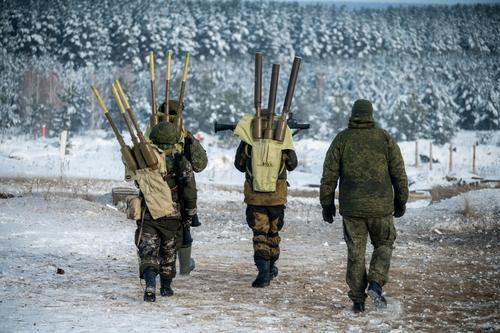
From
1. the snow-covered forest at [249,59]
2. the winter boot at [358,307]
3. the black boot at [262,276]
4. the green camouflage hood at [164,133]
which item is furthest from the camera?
the snow-covered forest at [249,59]

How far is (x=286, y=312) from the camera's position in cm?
592

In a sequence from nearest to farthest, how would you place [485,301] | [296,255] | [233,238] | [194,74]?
[485,301]
[296,255]
[233,238]
[194,74]

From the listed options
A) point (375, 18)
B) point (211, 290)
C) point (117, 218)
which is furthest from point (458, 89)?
point (211, 290)

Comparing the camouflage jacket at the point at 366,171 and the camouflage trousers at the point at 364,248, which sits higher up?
the camouflage jacket at the point at 366,171

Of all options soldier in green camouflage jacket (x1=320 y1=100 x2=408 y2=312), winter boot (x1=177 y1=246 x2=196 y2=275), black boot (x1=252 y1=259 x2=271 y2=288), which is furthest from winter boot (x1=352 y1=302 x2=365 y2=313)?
winter boot (x1=177 y1=246 x2=196 y2=275)

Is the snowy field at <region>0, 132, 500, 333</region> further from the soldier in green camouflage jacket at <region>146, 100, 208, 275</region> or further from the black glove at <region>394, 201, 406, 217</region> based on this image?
the black glove at <region>394, 201, 406, 217</region>

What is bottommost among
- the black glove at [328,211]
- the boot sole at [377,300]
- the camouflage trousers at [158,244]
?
the boot sole at [377,300]


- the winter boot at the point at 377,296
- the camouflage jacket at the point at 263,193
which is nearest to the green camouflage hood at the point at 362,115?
the camouflage jacket at the point at 263,193

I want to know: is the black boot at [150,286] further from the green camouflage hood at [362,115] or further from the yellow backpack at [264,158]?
the green camouflage hood at [362,115]

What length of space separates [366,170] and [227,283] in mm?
2097

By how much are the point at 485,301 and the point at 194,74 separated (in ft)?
222

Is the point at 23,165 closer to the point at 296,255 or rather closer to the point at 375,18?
the point at 296,255

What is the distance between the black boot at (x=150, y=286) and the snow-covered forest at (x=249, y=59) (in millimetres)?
50826

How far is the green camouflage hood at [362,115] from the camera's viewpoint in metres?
6.10
